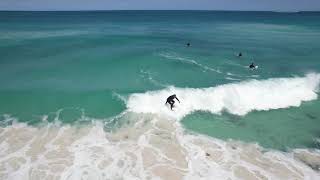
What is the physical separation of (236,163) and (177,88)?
10.0 meters

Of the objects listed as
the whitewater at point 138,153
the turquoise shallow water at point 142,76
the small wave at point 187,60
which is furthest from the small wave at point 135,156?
the small wave at point 187,60

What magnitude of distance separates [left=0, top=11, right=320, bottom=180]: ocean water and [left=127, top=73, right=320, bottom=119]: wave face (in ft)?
0.23

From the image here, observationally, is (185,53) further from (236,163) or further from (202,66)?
(236,163)

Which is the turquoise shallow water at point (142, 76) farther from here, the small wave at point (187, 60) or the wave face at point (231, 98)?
the wave face at point (231, 98)

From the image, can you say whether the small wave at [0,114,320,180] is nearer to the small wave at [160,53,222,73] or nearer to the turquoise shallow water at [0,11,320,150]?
the turquoise shallow water at [0,11,320,150]

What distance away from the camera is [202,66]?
29156 mm

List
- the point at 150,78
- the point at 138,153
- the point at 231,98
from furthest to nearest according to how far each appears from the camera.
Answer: the point at 150,78
the point at 231,98
the point at 138,153

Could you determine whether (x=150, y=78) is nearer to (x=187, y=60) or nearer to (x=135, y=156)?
(x=187, y=60)

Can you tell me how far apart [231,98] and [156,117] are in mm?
6086

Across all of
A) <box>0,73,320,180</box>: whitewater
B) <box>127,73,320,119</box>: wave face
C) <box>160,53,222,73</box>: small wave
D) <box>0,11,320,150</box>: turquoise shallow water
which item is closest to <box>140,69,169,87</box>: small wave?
<box>0,11,320,150</box>: turquoise shallow water

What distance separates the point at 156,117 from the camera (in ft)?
58.3

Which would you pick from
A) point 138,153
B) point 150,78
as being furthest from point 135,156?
point 150,78

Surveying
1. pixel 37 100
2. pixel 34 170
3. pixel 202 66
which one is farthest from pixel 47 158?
pixel 202 66

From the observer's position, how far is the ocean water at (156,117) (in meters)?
12.9
